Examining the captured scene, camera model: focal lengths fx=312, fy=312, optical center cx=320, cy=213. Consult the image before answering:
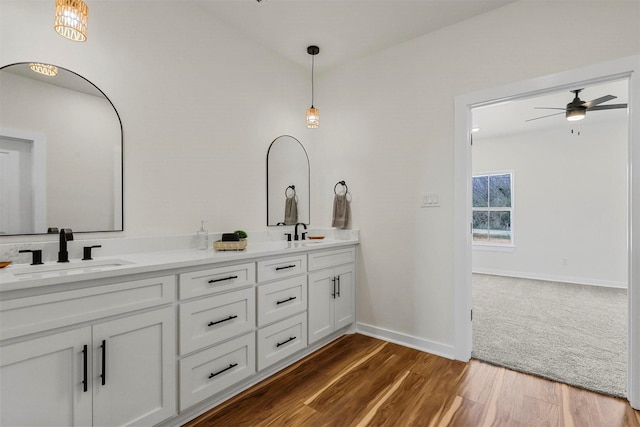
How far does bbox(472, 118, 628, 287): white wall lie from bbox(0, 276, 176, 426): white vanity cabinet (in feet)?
20.5

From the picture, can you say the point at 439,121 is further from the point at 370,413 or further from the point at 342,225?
the point at 370,413

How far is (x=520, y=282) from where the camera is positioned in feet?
17.7

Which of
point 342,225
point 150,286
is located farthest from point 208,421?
point 342,225

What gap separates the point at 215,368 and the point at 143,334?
1.70 ft

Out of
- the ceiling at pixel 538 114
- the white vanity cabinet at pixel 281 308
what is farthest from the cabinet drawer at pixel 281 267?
the ceiling at pixel 538 114

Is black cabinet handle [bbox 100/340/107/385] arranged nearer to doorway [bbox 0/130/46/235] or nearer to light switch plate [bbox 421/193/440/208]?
doorway [bbox 0/130/46/235]

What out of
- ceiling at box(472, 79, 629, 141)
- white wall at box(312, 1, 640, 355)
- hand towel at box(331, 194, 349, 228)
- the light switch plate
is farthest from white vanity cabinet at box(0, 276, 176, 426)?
ceiling at box(472, 79, 629, 141)

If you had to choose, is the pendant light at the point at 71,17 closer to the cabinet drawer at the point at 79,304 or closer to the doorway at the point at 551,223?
the cabinet drawer at the point at 79,304

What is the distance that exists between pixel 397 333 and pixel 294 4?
288 cm

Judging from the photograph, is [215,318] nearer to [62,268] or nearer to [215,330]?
[215,330]

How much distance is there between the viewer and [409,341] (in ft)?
9.18

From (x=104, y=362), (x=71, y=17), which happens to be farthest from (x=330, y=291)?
(x=71, y=17)

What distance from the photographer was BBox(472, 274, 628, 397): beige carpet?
231cm

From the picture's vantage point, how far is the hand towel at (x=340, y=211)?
3164mm
